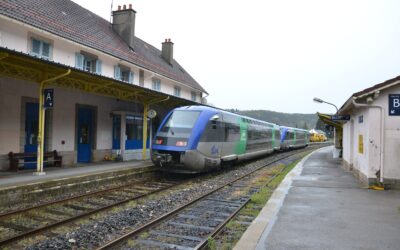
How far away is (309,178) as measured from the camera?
43.9 ft

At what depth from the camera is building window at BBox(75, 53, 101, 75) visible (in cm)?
1723

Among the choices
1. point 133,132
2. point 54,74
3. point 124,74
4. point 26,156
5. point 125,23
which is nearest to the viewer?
point 54,74

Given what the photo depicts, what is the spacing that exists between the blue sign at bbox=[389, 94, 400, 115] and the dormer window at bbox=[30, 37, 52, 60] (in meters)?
12.6

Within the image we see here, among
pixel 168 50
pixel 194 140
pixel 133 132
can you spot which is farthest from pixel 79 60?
pixel 168 50

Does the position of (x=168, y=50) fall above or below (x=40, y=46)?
above

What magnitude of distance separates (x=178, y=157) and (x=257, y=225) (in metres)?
7.02

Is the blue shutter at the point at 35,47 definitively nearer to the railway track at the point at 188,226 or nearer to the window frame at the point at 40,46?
the window frame at the point at 40,46

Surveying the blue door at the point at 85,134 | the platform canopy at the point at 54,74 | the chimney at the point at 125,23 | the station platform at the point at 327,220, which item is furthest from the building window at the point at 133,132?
the station platform at the point at 327,220

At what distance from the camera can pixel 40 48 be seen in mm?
15016

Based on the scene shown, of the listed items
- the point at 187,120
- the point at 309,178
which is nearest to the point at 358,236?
the point at 309,178

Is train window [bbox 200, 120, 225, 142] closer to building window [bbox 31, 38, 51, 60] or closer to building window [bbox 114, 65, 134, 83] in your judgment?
building window [bbox 31, 38, 51, 60]

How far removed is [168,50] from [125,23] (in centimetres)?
698

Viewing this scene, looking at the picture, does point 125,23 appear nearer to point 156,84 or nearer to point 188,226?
point 156,84

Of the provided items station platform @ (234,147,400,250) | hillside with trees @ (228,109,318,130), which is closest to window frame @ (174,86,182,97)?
station platform @ (234,147,400,250)
